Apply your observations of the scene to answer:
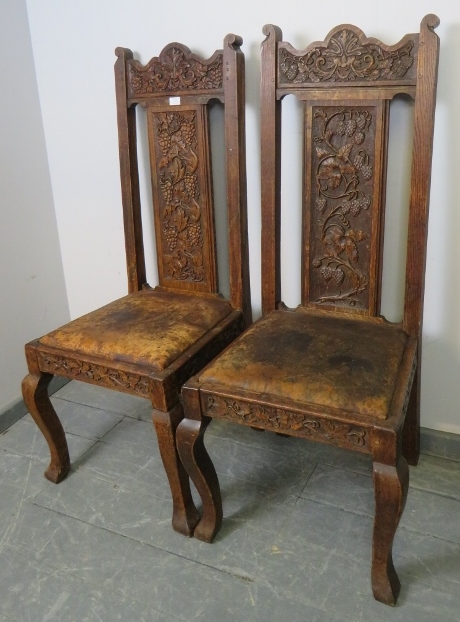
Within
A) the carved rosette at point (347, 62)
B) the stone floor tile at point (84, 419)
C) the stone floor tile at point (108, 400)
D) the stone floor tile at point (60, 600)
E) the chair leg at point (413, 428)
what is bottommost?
the stone floor tile at point (60, 600)

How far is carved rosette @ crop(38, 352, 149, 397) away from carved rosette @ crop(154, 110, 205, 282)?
1.56ft

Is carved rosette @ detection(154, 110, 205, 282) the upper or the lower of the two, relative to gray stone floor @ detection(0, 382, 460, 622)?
upper

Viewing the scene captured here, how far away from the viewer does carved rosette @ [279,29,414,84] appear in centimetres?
142

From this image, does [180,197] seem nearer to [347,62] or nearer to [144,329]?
[144,329]

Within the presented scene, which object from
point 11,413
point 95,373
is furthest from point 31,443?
point 95,373

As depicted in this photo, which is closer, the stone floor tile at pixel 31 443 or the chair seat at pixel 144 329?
the chair seat at pixel 144 329

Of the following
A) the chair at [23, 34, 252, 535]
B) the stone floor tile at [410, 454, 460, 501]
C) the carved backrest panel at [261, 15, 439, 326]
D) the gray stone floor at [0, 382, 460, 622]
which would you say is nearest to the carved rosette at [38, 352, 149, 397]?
the chair at [23, 34, 252, 535]

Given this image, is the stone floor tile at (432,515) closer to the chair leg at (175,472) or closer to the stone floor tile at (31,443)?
the chair leg at (175,472)

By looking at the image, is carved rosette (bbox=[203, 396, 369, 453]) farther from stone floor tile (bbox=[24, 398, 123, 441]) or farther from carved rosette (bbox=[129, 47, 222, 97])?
carved rosette (bbox=[129, 47, 222, 97])

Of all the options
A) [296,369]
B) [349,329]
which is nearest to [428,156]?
[349,329]

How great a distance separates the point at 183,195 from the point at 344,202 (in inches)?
20.7

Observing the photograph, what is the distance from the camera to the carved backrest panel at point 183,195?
171 centimetres

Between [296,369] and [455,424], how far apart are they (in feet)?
2.54

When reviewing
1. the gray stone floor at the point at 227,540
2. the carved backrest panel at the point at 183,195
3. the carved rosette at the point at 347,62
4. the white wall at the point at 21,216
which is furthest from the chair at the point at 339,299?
the white wall at the point at 21,216
